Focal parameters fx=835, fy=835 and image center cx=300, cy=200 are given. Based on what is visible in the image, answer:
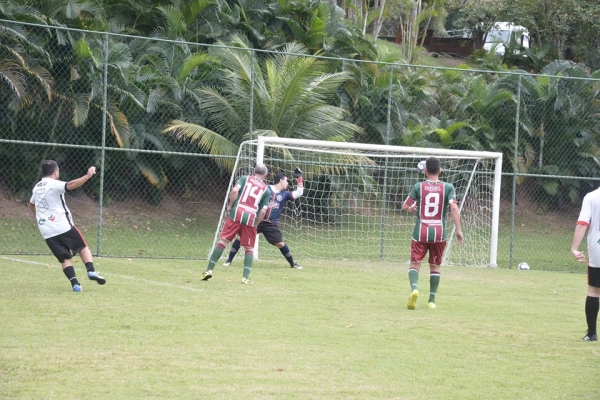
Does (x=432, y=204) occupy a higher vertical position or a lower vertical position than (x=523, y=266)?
higher

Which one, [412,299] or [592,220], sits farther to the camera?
[412,299]

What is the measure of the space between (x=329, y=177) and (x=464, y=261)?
3.68 m

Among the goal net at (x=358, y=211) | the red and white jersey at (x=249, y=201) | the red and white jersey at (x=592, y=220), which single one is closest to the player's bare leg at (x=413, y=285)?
the red and white jersey at (x=592, y=220)

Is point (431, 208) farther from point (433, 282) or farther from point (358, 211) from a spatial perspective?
point (358, 211)

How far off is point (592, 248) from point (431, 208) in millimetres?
2482

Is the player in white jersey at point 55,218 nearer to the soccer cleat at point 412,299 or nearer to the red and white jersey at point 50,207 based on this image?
the red and white jersey at point 50,207

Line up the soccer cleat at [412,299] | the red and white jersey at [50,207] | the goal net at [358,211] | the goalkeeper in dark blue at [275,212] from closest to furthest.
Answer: the soccer cleat at [412,299] → the red and white jersey at [50,207] → the goalkeeper in dark blue at [275,212] → the goal net at [358,211]

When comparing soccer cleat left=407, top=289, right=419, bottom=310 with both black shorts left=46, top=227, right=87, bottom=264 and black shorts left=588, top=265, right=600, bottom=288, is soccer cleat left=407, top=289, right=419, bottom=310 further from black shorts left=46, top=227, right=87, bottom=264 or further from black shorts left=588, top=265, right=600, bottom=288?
black shorts left=46, top=227, right=87, bottom=264

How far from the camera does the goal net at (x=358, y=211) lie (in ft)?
59.1

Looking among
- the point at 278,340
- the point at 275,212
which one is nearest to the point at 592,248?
the point at 278,340

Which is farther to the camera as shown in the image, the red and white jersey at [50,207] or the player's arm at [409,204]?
the player's arm at [409,204]

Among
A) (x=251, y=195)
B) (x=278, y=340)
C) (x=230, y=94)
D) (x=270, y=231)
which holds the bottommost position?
(x=270, y=231)

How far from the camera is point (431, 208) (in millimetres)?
10750

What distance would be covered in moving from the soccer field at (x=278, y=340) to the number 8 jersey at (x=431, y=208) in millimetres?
976
